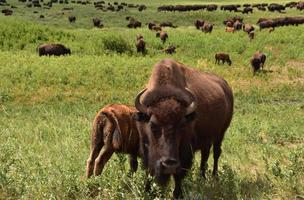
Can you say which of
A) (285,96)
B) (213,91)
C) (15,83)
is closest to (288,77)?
(285,96)

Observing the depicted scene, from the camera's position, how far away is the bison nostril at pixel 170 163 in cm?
552

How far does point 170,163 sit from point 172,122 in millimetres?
546

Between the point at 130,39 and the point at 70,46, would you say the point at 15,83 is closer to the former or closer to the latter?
the point at 70,46

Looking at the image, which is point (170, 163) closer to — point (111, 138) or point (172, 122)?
point (172, 122)

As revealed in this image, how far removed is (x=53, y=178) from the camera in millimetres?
6129

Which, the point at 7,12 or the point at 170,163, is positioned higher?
the point at 170,163

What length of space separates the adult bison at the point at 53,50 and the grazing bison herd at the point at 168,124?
2527cm

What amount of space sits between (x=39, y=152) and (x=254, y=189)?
4191 mm

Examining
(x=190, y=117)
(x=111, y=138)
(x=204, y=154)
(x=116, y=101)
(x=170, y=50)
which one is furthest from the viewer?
(x=170, y=50)

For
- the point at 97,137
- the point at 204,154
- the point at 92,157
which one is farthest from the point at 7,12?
the point at 204,154

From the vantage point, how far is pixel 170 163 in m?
5.54

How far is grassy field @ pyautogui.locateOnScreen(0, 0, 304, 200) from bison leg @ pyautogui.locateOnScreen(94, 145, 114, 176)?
156 mm

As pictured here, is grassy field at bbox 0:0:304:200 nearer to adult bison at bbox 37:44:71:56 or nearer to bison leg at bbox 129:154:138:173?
bison leg at bbox 129:154:138:173

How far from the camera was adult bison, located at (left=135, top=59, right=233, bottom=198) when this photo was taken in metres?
5.76
